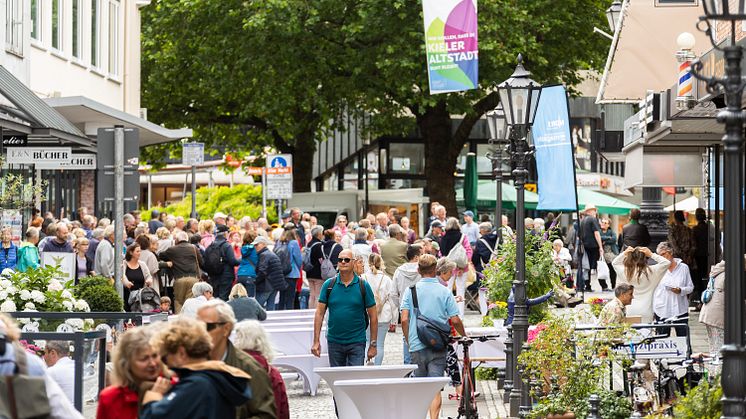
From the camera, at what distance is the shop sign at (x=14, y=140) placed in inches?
914

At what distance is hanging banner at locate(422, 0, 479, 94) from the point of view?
86.0 feet

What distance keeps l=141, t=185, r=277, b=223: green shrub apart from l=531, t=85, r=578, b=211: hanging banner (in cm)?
2461

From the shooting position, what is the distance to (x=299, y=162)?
47625mm

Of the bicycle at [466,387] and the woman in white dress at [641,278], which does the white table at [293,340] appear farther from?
the woman in white dress at [641,278]

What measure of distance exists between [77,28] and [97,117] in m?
7.88

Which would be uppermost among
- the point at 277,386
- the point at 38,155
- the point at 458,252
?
the point at 38,155

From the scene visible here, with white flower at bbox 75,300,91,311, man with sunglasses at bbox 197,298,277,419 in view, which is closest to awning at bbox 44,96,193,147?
white flower at bbox 75,300,91,311

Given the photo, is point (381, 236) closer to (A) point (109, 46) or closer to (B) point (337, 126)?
(A) point (109, 46)

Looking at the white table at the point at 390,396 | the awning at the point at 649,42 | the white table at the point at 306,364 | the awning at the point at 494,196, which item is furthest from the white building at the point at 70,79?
the awning at the point at 494,196

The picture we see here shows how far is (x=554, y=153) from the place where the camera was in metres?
20.7

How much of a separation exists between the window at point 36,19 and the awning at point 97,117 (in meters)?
2.62

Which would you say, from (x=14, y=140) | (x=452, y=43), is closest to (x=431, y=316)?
(x=14, y=140)

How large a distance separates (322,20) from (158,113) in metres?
9.54

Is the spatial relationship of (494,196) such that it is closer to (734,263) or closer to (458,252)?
(458,252)
